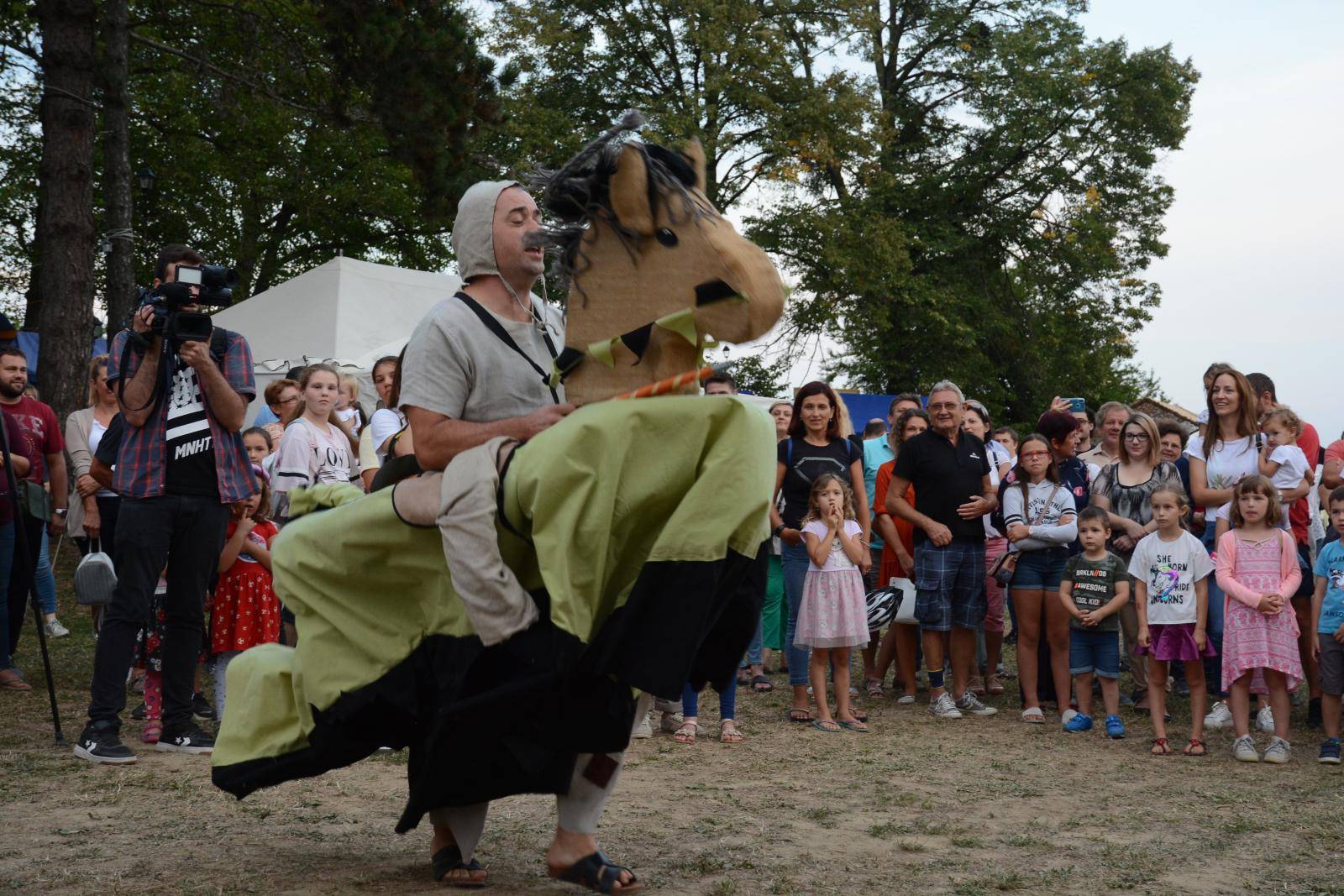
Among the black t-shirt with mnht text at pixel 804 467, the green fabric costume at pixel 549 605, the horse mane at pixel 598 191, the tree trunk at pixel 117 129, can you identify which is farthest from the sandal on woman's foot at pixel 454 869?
the tree trunk at pixel 117 129

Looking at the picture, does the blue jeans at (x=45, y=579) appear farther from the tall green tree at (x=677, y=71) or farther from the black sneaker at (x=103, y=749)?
the tall green tree at (x=677, y=71)

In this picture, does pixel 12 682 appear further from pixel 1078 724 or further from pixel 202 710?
pixel 1078 724

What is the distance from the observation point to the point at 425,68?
44.2 feet

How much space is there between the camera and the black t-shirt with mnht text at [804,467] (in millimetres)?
8328

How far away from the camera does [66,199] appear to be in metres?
12.2

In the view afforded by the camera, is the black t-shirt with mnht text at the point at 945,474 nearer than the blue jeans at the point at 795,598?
No

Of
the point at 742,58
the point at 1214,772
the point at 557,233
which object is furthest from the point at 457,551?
the point at 742,58

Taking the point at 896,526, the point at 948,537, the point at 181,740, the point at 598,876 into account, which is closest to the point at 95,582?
the point at 181,740

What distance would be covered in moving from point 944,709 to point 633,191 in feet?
18.7

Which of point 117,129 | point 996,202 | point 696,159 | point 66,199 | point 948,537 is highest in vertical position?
point 996,202

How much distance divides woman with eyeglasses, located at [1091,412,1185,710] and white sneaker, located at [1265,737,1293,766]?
157cm

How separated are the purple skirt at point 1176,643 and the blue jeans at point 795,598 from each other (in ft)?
6.67

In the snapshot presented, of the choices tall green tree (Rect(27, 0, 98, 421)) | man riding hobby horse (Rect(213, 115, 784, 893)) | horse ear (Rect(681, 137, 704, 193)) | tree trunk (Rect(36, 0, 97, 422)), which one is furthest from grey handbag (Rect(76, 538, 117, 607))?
tree trunk (Rect(36, 0, 97, 422))

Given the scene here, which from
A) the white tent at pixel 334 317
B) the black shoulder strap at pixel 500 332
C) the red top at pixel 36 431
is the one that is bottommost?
the black shoulder strap at pixel 500 332
